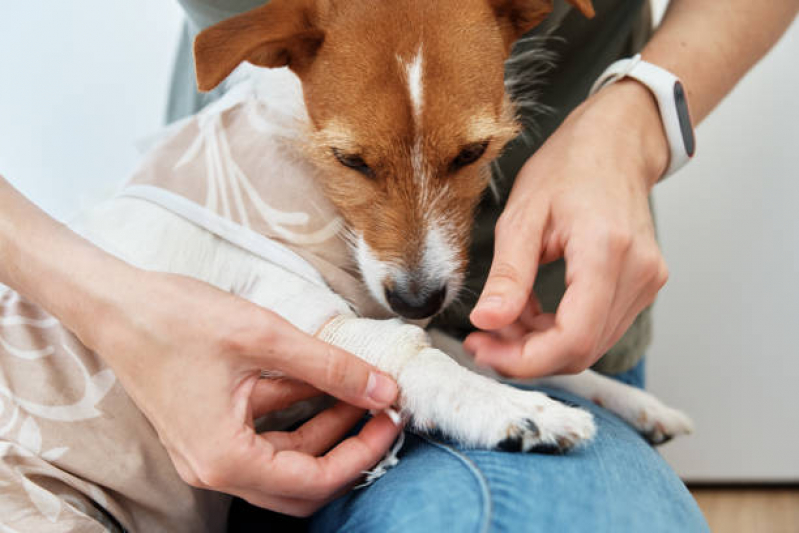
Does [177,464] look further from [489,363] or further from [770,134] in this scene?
[770,134]

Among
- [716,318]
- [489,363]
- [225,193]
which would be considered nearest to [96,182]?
[225,193]

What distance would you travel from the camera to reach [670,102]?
1197 mm

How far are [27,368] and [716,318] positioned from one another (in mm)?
2164

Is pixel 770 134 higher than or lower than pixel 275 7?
higher

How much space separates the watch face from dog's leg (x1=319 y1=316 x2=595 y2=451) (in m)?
0.55

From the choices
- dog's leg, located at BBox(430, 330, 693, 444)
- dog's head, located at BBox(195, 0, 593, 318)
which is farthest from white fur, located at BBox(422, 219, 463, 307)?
dog's leg, located at BBox(430, 330, 693, 444)

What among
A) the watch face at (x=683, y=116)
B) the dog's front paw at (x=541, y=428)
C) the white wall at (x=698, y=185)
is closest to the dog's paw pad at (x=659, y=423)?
the dog's front paw at (x=541, y=428)

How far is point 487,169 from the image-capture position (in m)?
1.42

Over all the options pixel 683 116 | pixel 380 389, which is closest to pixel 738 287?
pixel 683 116

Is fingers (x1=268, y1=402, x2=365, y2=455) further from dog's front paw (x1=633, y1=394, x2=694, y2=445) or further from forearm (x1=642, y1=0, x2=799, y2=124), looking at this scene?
forearm (x1=642, y1=0, x2=799, y2=124)

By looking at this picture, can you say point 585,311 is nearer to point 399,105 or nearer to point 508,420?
point 508,420

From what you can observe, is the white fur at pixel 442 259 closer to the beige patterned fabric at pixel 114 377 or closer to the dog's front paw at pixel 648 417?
the beige patterned fabric at pixel 114 377

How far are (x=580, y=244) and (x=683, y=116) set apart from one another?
1.41 ft

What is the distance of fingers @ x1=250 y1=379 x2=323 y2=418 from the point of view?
1022 mm
